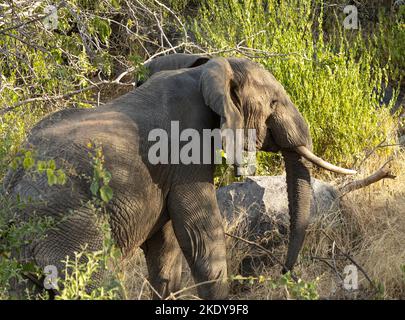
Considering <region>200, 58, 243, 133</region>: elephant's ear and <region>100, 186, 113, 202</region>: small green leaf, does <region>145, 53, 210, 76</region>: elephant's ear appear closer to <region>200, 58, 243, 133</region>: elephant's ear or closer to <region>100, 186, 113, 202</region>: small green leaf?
<region>200, 58, 243, 133</region>: elephant's ear

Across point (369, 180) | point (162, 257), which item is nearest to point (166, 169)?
point (162, 257)

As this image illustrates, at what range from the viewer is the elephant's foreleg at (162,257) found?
217 inches

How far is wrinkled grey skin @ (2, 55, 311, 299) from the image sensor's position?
15.0 ft

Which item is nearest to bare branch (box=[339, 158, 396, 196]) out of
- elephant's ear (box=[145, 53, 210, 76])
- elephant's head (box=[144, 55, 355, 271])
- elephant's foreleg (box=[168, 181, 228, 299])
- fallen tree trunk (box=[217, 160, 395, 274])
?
fallen tree trunk (box=[217, 160, 395, 274])

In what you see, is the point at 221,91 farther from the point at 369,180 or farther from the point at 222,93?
the point at 369,180

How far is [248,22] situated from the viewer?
8.62 m

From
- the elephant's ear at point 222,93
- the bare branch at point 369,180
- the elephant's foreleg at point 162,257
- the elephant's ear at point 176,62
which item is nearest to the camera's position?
the elephant's ear at point 222,93

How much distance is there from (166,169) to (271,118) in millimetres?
842

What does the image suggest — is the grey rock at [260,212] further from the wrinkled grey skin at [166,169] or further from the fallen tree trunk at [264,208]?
the wrinkled grey skin at [166,169]

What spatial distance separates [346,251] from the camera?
21.3ft

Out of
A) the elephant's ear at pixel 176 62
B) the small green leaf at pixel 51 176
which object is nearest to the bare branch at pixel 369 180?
the elephant's ear at pixel 176 62

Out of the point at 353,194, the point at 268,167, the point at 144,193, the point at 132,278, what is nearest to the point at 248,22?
the point at 268,167
